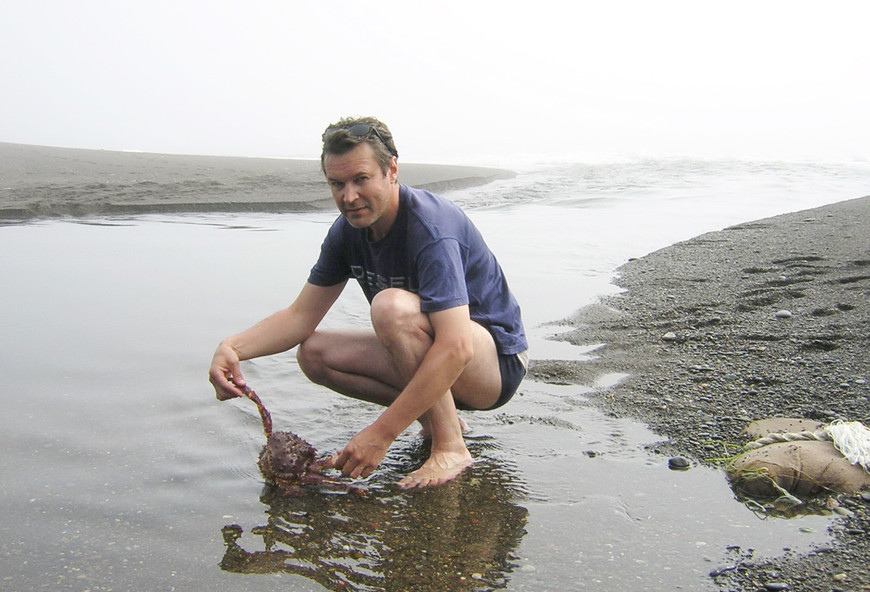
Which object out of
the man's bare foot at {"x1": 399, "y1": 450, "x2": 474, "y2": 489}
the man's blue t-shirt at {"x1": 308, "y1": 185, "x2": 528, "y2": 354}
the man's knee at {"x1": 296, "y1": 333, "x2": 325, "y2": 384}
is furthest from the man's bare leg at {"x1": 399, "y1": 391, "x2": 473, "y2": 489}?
the man's knee at {"x1": 296, "y1": 333, "x2": 325, "y2": 384}

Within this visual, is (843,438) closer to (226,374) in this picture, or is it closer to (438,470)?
(438,470)

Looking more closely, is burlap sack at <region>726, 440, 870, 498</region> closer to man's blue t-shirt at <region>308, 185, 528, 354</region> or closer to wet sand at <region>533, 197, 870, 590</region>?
wet sand at <region>533, 197, 870, 590</region>

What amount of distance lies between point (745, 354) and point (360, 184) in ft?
7.97

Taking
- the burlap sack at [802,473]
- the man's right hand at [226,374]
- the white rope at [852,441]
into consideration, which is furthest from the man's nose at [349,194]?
the white rope at [852,441]

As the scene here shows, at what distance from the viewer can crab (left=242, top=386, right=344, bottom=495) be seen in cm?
274

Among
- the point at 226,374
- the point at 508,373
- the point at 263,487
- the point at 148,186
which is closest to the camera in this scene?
the point at 263,487

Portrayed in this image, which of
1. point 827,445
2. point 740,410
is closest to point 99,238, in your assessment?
point 740,410

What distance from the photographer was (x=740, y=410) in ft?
11.1

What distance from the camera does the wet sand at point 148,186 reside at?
10.1 metres

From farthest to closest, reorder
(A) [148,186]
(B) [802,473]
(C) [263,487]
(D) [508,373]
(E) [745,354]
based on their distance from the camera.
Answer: (A) [148,186] → (E) [745,354] → (D) [508,373] → (C) [263,487] → (B) [802,473]

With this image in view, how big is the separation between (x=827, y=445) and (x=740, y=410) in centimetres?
64

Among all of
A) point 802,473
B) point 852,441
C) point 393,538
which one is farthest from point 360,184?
point 852,441

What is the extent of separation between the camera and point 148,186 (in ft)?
39.5

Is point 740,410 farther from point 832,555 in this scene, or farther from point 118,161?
point 118,161
